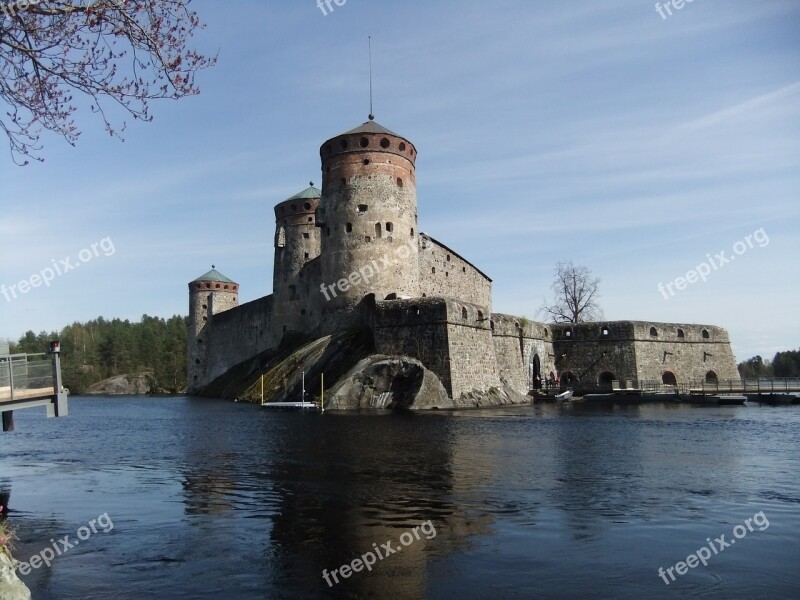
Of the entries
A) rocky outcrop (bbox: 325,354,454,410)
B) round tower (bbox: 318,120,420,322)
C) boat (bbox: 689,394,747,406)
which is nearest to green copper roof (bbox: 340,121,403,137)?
round tower (bbox: 318,120,420,322)

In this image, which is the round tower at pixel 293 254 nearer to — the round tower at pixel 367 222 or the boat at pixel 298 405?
the round tower at pixel 367 222

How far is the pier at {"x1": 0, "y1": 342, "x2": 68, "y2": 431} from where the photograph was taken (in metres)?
12.1

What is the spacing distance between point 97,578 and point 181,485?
17.1 ft

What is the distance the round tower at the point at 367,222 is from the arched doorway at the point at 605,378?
14.1 meters

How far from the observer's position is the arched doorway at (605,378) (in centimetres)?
4203

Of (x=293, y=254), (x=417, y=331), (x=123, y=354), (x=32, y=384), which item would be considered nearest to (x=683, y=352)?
(x=417, y=331)

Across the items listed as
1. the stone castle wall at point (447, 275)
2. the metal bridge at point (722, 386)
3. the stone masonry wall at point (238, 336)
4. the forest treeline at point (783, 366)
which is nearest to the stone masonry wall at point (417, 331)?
the stone castle wall at point (447, 275)

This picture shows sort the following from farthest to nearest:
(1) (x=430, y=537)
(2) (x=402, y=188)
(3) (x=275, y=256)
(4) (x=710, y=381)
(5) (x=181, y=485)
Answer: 1. (3) (x=275, y=256)
2. (4) (x=710, y=381)
3. (2) (x=402, y=188)
4. (5) (x=181, y=485)
5. (1) (x=430, y=537)

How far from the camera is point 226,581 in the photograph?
6512 mm

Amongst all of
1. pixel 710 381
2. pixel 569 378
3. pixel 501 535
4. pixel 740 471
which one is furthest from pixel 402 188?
pixel 501 535

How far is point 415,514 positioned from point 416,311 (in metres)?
22.3

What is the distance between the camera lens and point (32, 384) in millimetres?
12656

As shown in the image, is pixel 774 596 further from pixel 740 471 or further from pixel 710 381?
pixel 710 381

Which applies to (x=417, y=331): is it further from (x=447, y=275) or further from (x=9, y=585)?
(x=9, y=585)
